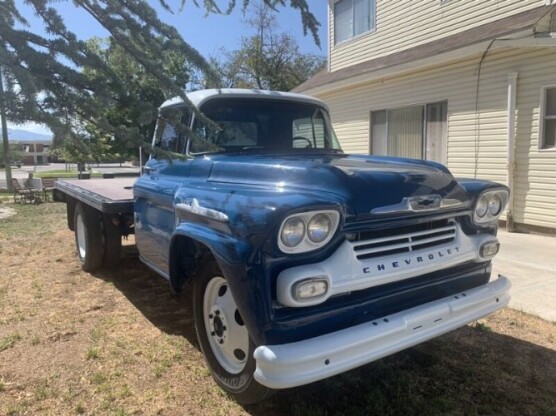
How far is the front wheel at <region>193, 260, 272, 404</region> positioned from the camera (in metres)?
2.64

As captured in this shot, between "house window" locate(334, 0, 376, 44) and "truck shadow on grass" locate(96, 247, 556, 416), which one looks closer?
"truck shadow on grass" locate(96, 247, 556, 416)

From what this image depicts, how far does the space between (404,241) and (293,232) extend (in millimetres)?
760

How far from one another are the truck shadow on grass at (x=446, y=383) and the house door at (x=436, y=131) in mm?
6094

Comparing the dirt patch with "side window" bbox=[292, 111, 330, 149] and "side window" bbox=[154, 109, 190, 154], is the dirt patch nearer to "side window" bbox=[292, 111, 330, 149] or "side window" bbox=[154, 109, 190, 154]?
"side window" bbox=[154, 109, 190, 154]

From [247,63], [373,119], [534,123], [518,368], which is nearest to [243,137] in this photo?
[518,368]

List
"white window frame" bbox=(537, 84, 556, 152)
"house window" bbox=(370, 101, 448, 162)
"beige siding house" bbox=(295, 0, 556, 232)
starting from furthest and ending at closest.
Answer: "house window" bbox=(370, 101, 448, 162) → "beige siding house" bbox=(295, 0, 556, 232) → "white window frame" bbox=(537, 84, 556, 152)

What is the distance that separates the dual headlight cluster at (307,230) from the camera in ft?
7.54

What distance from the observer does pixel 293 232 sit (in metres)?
2.31

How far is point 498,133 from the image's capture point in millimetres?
8320

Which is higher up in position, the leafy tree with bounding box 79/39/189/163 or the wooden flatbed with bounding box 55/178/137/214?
the leafy tree with bounding box 79/39/189/163

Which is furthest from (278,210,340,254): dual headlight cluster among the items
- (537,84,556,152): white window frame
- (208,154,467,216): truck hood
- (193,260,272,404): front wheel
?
(537,84,556,152): white window frame

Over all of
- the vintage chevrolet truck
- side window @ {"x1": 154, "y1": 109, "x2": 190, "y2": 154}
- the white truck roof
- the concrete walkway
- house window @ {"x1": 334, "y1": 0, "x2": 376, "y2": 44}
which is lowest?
→ the concrete walkway

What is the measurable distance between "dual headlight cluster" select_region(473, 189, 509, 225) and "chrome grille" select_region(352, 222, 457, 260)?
29cm

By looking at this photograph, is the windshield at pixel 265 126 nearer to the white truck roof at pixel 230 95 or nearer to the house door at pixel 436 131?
the white truck roof at pixel 230 95
